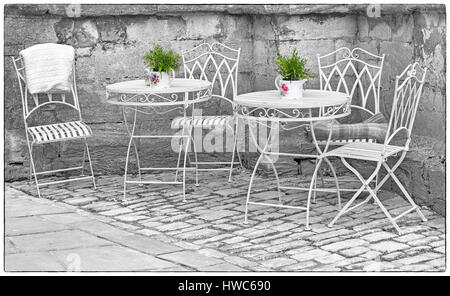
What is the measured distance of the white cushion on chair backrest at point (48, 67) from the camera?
24.2 ft

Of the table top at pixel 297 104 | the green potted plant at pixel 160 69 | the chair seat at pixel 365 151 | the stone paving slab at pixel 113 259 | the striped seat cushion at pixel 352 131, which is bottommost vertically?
the stone paving slab at pixel 113 259

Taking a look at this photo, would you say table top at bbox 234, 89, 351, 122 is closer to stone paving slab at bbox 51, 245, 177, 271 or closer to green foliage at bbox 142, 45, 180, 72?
green foliage at bbox 142, 45, 180, 72

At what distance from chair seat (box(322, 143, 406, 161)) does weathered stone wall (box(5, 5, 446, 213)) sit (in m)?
1.06

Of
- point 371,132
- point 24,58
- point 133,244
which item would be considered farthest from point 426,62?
point 24,58

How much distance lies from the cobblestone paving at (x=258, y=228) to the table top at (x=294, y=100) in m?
0.83

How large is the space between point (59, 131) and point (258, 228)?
2079 mm

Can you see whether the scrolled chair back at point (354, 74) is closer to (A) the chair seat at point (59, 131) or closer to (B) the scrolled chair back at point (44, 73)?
(A) the chair seat at point (59, 131)

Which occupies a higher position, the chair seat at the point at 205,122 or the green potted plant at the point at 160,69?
the green potted plant at the point at 160,69

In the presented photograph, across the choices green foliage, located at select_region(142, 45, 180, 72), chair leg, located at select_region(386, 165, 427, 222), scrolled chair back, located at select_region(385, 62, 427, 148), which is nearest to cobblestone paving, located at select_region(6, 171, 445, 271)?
chair leg, located at select_region(386, 165, 427, 222)

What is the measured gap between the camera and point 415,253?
17.9 feet

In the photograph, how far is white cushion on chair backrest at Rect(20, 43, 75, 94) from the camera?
7387 millimetres

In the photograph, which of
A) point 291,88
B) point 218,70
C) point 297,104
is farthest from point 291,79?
point 218,70

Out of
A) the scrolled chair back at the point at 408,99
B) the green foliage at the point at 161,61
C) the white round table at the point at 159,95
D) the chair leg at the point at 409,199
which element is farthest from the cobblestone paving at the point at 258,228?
the green foliage at the point at 161,61

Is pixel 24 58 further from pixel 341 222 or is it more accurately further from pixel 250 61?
pixel 341 222
